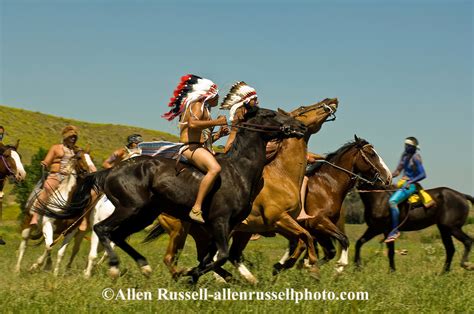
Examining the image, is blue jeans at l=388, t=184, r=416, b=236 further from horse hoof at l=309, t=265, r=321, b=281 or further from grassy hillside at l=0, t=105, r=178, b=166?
grassy hillside at l=0, t=105, r=178, b=166

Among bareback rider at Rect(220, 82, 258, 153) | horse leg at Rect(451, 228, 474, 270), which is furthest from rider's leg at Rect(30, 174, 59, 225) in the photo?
horse leg at Rect(451, 228, 474, 270)

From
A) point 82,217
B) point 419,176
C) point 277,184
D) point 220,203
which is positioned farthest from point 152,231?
point 419,176

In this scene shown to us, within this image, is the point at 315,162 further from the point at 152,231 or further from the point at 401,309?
the point at 401,309

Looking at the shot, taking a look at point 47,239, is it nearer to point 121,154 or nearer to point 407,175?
point 121,154

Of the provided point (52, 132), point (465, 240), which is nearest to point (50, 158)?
point (465, 240)

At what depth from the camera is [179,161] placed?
9523mm

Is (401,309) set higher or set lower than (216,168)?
lower

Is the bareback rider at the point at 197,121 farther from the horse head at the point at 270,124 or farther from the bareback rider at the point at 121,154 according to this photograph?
the bareback rider at the point at 121,154

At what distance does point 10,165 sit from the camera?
13477 millimetres

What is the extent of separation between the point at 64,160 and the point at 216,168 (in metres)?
4.32

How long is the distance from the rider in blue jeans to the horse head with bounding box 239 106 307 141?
4825mm

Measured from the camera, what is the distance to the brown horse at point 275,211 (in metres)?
10.8

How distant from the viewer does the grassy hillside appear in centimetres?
8050

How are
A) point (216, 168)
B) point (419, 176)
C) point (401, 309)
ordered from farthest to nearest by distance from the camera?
1. point (419, 176)
2. point (216, 168)
3. point (401, 309)
